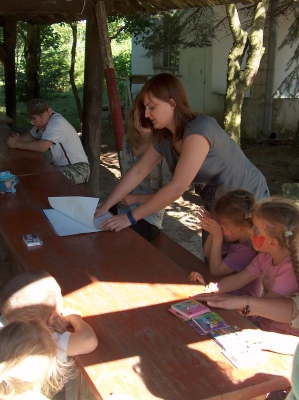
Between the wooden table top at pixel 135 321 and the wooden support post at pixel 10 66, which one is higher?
the wooden support post at pixel 10 66

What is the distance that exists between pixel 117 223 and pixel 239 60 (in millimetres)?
5115

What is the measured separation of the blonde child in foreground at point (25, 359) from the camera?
4.98 ft

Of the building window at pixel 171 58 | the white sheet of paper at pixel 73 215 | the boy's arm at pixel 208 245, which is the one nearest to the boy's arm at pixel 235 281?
the boy's arm at pixel 208 245

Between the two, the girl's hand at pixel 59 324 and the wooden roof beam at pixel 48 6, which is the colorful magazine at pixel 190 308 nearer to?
the girl's hand at pixel 59 324

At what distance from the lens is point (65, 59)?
72.9 feet

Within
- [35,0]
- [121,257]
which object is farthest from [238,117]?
[121,257]

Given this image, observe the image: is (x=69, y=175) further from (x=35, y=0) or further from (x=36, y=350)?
(x=36, y=350)

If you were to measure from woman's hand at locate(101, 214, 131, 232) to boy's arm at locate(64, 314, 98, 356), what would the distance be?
93cm

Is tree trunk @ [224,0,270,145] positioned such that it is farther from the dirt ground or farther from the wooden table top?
the wooden table top

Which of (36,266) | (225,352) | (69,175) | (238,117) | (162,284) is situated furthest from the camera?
(238,117)

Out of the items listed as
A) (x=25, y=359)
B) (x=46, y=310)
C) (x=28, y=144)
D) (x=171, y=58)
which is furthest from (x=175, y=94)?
(x=171, y=58)

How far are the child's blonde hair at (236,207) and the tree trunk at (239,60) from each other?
4.83m

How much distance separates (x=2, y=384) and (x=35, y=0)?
176 inches

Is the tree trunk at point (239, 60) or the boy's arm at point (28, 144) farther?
the tree trunk at point (239, 60)
